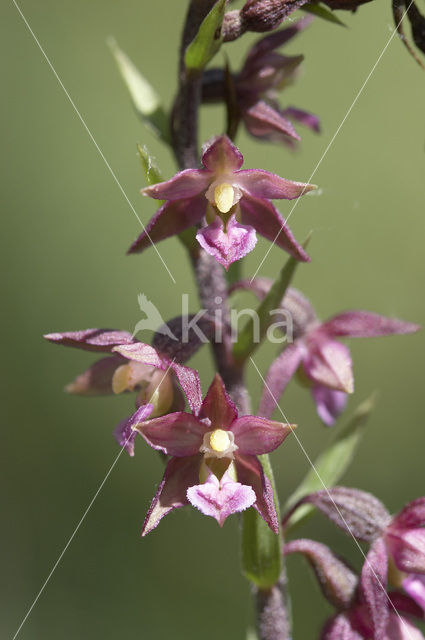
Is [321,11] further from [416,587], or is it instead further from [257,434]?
[416,587]

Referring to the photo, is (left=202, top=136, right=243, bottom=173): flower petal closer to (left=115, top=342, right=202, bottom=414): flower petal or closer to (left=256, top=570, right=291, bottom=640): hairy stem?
(left=115, top=342, right=202, bottom=414): flower petal

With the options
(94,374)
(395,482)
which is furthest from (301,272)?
(94,374)

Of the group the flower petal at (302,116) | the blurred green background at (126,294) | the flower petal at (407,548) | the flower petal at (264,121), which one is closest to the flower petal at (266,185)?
the flower petal at (264,121)

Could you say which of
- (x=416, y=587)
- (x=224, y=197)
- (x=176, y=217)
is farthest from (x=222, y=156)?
(x=416, y=587)

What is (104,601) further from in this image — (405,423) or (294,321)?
(294,321)

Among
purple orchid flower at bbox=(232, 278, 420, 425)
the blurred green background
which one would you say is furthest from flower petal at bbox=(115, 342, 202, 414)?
the blurred green background
